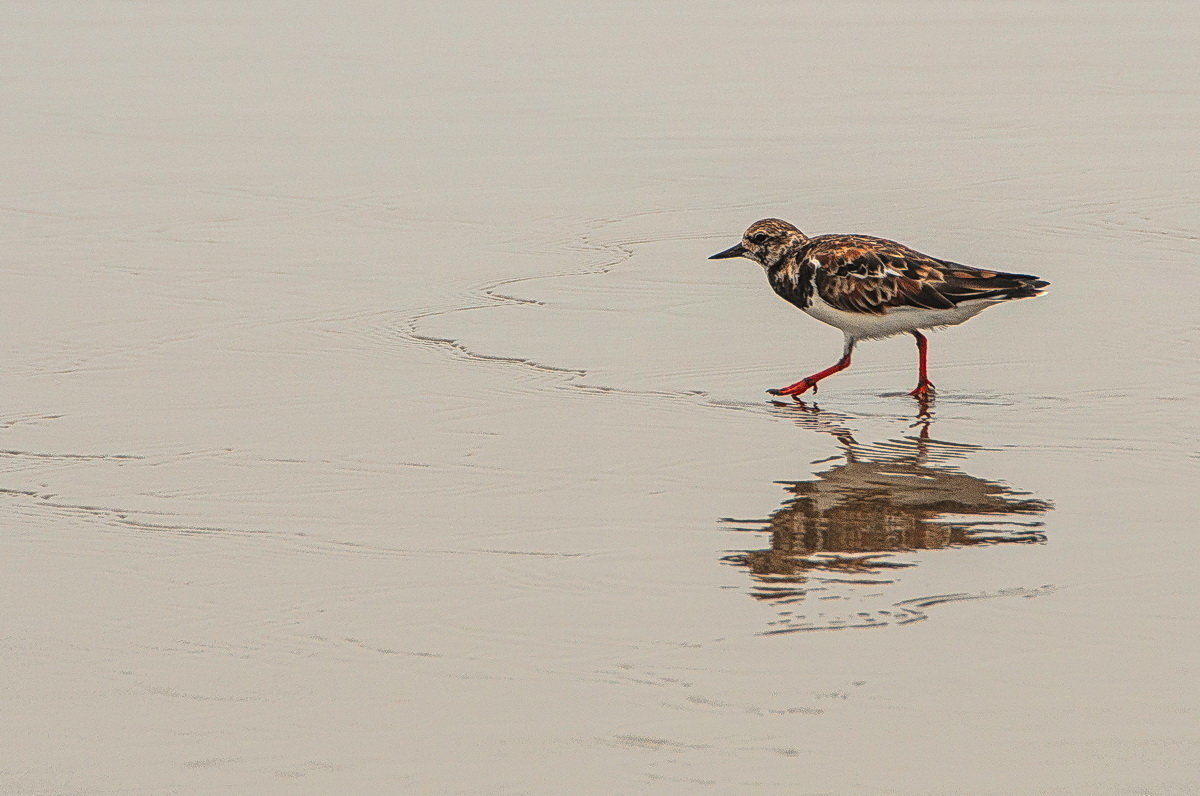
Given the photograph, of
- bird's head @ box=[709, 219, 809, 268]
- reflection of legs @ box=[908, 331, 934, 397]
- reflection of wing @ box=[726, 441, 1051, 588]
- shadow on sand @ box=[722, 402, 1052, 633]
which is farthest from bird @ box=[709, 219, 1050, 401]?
reflection of wing @ box=[726, 441, 1051, 588]

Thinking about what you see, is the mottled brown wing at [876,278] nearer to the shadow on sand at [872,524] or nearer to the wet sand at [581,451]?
the wet sand at [581,451]

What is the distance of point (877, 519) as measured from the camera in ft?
22.5

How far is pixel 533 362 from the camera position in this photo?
31.5ft

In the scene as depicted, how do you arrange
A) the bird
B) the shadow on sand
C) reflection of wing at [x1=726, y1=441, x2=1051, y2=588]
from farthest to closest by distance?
the bird
reflection of wing at [x1=726, y1=441, x2=1051, y2=588]
the shadow on sand

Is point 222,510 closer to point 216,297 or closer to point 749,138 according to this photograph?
point 216,297

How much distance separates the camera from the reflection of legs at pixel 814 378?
9.06 metres

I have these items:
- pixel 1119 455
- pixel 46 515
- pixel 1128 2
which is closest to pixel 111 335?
pixel 46 515

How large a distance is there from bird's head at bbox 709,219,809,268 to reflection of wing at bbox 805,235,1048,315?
1.65 ft

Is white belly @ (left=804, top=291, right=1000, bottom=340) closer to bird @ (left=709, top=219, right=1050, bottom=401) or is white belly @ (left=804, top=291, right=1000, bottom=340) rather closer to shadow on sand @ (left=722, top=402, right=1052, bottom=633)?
bird @ (left=709, top=219, right=1050, bottom=401)

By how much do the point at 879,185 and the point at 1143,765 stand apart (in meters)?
9.87

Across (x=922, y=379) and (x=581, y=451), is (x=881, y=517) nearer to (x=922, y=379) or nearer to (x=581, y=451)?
(x=581, y=451)

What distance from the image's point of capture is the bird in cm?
918

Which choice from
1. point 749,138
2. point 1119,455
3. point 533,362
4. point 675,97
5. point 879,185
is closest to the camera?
point 1119,455

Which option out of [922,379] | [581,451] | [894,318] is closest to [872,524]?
[581,451]
